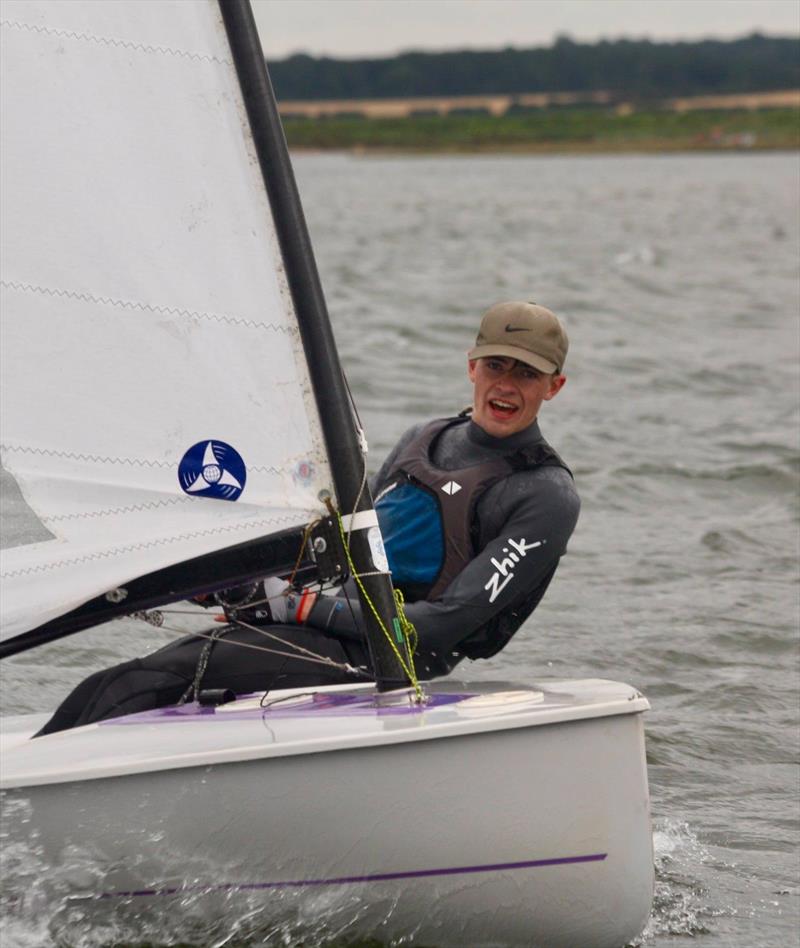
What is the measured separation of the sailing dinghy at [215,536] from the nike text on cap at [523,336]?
1.36 ft

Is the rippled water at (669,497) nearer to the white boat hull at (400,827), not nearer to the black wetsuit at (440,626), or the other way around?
the white boat hull at (400,827)

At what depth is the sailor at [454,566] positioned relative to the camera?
3215mm

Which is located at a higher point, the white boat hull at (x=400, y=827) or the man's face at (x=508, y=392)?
the man's face at (x=508, y=392)

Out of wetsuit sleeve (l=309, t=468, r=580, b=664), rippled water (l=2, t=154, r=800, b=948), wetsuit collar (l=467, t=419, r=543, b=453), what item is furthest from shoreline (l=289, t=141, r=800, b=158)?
wetsuit sleeve (l=309, t=468, r=580, b=664)

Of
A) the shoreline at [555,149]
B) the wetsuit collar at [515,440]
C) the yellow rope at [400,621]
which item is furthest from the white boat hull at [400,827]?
the shoreline at [555,149]

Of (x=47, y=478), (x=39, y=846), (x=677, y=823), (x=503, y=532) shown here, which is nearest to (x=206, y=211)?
(x=47, y=478)

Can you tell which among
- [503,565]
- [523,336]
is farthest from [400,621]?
[523,336]

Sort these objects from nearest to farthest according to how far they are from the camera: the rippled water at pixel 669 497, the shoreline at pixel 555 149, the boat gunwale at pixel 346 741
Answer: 1. the boat gunwale at pixel 346 741
2. the rippled water at pixel 669 497
3. the shoreline at pixel 555 149

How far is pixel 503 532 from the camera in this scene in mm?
3260

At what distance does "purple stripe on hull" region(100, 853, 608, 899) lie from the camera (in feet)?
9.39

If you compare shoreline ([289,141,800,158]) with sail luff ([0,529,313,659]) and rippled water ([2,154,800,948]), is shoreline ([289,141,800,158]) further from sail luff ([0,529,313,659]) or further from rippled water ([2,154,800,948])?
sail luff ([0,529,313,659])

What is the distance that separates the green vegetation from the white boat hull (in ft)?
227

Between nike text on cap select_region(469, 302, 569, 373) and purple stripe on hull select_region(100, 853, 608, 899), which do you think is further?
nike text on cap select_region(469, 302, 569, 373)

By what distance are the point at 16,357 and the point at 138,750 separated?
703mm
